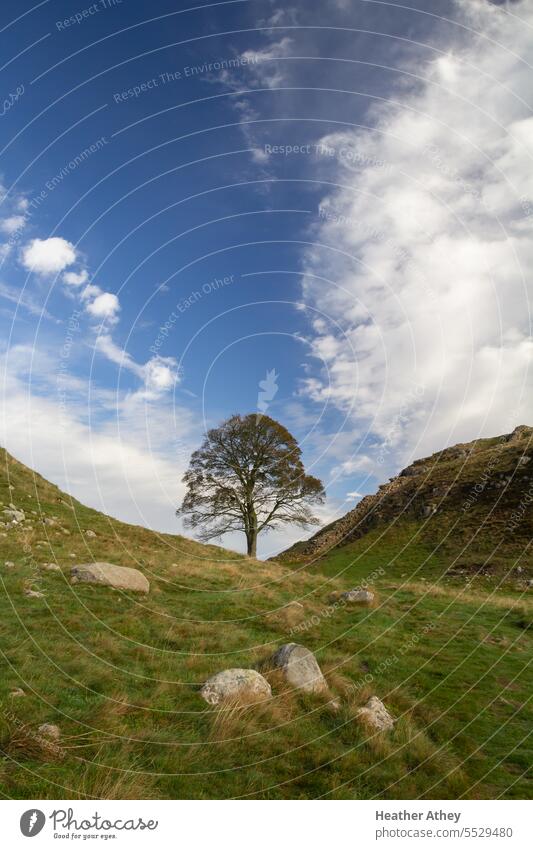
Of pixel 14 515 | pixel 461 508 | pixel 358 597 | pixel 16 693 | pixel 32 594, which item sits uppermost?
pixel 461 508

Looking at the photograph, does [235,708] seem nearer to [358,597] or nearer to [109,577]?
[109,577]

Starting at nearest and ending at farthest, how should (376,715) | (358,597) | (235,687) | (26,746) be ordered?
(26,746) → (235,687) → (376,715) → (358,597)

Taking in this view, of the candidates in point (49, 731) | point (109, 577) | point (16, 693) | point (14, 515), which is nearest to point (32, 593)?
point (109, 577)

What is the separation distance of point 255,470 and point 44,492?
53.4ft

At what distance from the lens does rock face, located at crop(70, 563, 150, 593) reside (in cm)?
1480

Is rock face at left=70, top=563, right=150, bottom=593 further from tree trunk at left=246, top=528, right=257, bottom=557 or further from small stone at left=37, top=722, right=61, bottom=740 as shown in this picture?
tree trunk at left=246, top=528, right=257, bottom=557

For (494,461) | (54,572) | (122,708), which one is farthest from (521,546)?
(122,708)

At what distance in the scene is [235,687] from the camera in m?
8.46

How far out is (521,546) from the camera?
121ft

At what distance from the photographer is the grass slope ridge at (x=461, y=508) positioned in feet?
131

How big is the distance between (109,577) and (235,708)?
862 centimetres

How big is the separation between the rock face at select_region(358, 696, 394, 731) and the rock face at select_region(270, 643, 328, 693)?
3.10ft
